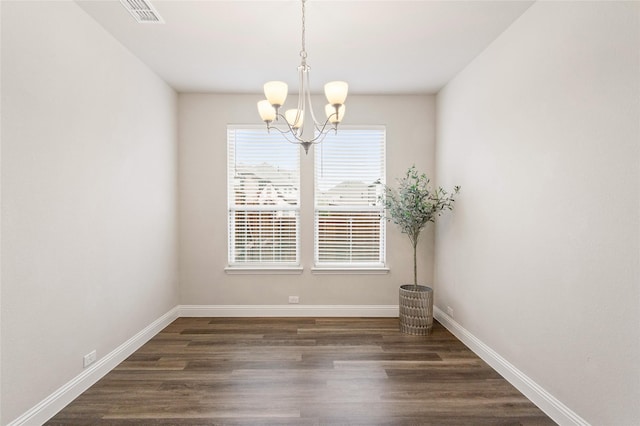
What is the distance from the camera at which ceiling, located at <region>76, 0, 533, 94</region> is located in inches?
94.9

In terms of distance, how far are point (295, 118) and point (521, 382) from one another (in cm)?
267

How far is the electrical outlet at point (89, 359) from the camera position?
2504 millimetres

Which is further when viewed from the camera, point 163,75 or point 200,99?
point 200,99

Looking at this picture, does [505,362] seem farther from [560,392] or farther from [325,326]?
[325,326]

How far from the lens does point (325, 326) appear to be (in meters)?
3.87

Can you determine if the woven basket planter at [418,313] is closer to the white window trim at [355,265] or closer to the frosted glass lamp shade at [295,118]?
the white window trim at [355,265]

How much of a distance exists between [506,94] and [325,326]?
301 cm

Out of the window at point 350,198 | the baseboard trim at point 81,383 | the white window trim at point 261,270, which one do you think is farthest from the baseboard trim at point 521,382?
the baseboard trim at point 81,383

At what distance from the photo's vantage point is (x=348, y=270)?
424cm

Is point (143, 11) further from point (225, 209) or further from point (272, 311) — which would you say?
point (272, 311)

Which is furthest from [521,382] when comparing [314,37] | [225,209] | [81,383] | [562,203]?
[225,209]

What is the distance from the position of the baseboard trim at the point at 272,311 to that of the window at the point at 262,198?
0.57 metres

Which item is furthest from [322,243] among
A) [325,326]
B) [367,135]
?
[367,135]

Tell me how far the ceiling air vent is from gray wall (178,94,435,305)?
1610mm
